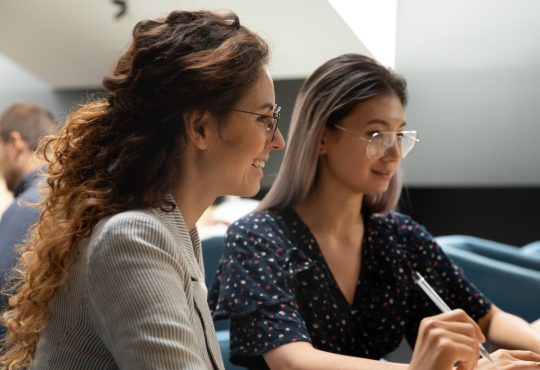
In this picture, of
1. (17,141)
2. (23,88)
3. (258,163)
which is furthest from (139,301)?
(23,88)

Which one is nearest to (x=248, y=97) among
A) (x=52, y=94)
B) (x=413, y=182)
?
(x=413, y=182)

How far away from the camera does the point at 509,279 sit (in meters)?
2.37

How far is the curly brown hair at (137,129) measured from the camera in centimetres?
121

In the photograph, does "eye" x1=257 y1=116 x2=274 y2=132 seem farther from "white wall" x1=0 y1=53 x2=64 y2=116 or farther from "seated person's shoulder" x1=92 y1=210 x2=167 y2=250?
"white wall" x1=0 y1=53 x2=64 y2=116

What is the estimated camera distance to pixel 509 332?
5.79 feet

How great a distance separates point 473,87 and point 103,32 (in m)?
1.25

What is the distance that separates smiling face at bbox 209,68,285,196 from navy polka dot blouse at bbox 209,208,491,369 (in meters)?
0.34

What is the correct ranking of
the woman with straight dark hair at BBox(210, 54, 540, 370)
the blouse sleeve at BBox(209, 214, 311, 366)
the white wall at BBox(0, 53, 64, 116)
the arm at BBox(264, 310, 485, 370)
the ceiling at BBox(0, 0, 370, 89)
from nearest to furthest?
the arm at BBox(264, 310, 485, 370) < the blouse sleeve at BBox(209, 214, 311, 366) < the woman with straight dark hair at BBox(210, 54, 540, 370) < the ceiling at BBox(0, 0, 370, 89) < the white wall at BBox(0, 53, 64, 116)

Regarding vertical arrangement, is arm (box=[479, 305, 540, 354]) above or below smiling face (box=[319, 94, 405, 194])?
below

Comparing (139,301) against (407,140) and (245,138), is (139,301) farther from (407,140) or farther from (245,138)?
(407,140)

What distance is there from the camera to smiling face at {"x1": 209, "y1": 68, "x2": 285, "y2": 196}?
130 centimetres

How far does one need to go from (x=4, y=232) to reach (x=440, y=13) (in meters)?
1.44

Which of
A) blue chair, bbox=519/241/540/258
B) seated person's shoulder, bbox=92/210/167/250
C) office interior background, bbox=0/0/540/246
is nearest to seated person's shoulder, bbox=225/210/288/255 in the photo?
office interior background, bbox=0/0/540/246

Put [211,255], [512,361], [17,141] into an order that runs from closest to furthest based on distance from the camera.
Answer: [512,361] → [211,255] → [17,141]
